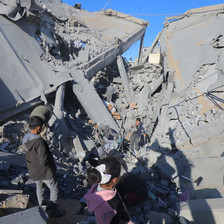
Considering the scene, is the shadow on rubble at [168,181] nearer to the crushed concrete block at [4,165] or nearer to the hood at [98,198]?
the hood at [98,198]

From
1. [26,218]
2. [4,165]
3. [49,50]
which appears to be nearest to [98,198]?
[26,218]

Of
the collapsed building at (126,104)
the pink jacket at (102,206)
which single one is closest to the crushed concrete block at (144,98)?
the collapsed building at (126,104)

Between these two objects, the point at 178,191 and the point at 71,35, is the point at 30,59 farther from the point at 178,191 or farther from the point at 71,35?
the point at 178,191

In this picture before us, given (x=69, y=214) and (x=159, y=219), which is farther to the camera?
(x=69, y=214)

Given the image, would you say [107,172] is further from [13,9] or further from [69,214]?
[13,9]

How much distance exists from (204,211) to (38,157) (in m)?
1.86

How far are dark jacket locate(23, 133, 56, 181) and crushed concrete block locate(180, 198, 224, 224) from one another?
161 cm

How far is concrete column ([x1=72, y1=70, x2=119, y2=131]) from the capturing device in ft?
22.1

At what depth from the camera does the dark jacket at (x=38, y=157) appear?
2256 millimetres

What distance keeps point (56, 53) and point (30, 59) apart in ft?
5.56

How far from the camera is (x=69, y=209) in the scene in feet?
9.55

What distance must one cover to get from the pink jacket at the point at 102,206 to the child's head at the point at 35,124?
3.35 feet

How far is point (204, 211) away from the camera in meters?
2.00

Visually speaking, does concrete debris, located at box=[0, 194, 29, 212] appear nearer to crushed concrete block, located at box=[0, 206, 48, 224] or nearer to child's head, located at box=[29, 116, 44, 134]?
crushed concrete block, located at box=[0, 206, 48, 224]
